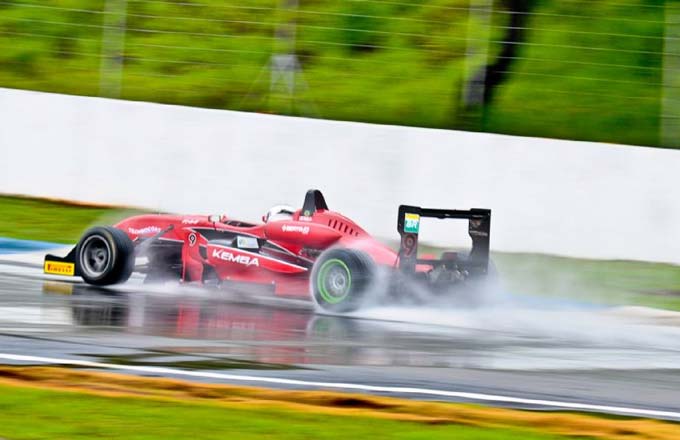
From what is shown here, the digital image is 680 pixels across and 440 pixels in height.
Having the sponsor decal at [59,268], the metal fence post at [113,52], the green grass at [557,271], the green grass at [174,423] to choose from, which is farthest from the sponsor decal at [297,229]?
the metal fence post at [113,52]

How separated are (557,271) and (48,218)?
243 inches

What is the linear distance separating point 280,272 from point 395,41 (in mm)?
6735

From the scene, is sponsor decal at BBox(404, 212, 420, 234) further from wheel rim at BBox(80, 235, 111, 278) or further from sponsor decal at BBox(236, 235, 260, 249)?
wheel rim at BBox(80, 235, 111, 278)

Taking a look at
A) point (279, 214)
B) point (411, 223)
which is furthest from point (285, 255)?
point (411, 223)

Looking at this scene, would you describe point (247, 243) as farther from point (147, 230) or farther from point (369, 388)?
point (369, 388)

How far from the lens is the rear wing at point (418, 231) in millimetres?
10516

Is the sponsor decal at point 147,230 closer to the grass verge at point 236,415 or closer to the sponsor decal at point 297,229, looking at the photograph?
the sponsor decal at point 297,229

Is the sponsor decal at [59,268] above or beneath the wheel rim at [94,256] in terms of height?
beneath

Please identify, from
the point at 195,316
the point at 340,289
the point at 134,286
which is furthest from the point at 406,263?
the point at 134,286

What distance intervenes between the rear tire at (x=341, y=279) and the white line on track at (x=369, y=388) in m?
3.27

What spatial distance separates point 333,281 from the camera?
10484 millimetres

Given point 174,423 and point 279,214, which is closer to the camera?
point 174,423

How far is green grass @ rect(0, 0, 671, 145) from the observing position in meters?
15.2

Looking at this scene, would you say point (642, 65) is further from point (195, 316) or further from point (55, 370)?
point (55, 370)
